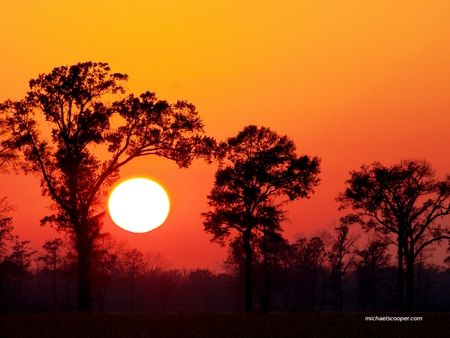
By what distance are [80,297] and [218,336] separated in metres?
21.2

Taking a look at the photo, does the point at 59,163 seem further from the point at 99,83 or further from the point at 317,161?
the point at 317,161

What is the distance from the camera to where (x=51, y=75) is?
139 feet

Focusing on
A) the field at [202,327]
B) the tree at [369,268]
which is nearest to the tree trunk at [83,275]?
the field at [202,327]

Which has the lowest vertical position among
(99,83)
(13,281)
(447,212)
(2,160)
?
(13,281)

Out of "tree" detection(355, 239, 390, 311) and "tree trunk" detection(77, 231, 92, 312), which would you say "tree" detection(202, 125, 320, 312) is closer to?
"tree trunk" detection(77, 231, 92, 312)

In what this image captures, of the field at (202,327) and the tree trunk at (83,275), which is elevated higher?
the tree trunk at (83,275)

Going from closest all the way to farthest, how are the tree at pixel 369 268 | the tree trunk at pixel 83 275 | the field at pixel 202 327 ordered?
the field at pixel 202 327 → the tree trunk at pixel 83 275 → the tree at pixel 369 268

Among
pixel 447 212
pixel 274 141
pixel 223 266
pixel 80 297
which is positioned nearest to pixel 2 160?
pixel 80 297

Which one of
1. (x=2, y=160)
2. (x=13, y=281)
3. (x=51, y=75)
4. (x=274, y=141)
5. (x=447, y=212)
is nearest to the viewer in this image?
(x=51, y=75)

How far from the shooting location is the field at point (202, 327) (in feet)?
81.6

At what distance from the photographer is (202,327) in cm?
2748

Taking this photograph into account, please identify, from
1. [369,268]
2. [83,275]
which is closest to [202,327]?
[83,275]

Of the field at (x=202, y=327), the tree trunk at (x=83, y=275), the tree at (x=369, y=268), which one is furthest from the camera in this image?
the tree at (x=369, y=268)

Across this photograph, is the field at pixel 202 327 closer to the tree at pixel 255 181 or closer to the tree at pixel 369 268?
the tree at pixel 255 181
